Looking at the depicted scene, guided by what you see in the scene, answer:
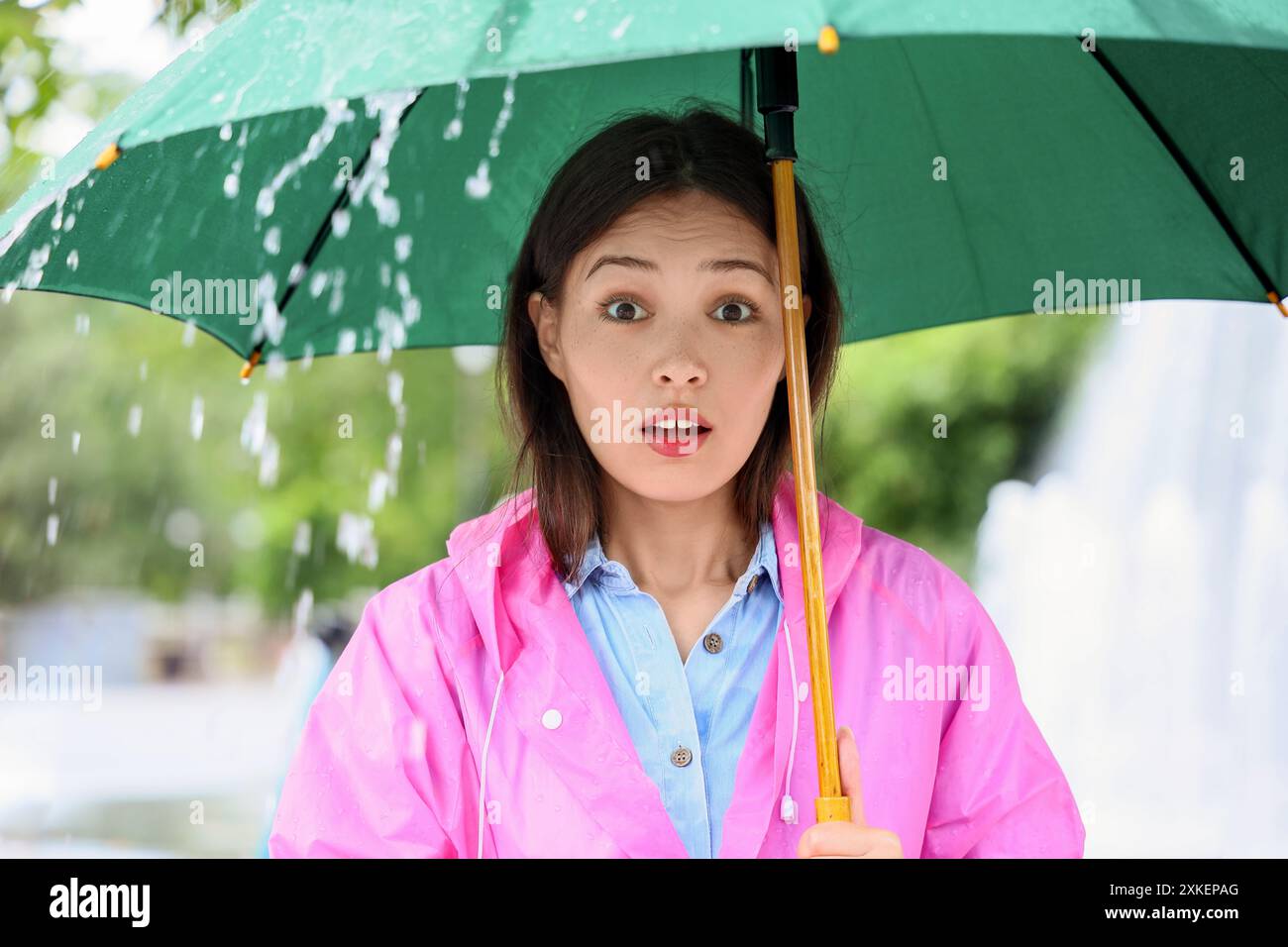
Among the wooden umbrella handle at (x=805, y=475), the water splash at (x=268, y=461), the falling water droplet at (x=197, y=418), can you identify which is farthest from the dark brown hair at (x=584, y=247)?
the falling water droplet at (x=197, y=418)

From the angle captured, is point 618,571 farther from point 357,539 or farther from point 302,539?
point 357,539

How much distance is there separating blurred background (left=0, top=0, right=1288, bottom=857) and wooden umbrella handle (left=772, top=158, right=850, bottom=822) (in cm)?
106

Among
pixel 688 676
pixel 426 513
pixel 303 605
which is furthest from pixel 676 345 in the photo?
pixel 303 605

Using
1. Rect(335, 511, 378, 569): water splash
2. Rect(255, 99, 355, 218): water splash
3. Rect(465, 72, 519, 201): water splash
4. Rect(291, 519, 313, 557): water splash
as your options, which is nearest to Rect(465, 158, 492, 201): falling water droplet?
Rect(465, 72, 519, 201): water splash

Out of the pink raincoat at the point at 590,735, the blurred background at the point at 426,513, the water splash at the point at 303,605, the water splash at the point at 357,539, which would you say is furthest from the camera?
the water splash at the point at 303,605

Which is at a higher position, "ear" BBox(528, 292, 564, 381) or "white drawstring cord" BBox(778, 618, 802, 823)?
"ear" BBox(528, 292, 564, 381)

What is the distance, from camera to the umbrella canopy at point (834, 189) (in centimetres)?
303

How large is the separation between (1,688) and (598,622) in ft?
53.9

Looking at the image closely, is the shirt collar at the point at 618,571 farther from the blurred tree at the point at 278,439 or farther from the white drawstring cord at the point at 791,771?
the blurred tree at the point at 278,439

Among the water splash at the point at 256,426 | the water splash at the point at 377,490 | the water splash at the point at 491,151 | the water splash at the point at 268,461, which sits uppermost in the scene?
the water splash at the point at 256,426

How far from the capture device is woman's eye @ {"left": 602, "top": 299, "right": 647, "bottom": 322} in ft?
9.33

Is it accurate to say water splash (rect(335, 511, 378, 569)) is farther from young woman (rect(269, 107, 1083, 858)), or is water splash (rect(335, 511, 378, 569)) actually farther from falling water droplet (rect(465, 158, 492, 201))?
young woman (rect(269, 107, 1083, 858))

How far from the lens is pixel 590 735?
2.69m

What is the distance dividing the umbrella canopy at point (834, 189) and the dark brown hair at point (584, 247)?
214 mm
